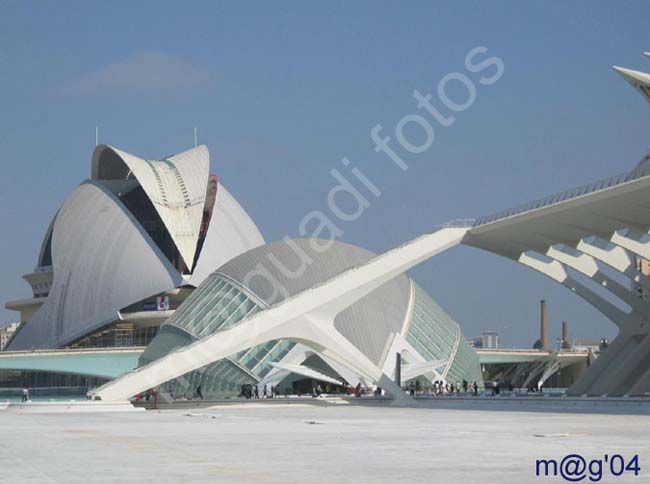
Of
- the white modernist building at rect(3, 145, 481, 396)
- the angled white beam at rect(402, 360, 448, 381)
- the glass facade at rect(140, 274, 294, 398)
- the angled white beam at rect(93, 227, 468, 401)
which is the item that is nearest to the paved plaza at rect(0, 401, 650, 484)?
the angled white beam at rect(93, 227, 468, 401)

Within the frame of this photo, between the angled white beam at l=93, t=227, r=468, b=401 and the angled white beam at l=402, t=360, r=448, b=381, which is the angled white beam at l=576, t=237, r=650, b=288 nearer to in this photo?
the angled white beam at l=93, t=227, r=468, b=401

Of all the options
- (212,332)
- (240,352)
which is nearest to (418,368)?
(240,352)

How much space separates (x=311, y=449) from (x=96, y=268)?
6728 centimetres

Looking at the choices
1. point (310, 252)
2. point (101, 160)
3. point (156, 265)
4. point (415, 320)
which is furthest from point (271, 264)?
point (101, 160)

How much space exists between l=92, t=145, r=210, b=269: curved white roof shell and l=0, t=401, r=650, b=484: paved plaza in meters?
52.5

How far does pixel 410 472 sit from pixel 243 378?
40.1 metres

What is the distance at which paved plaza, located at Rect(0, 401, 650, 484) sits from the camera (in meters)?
14.6

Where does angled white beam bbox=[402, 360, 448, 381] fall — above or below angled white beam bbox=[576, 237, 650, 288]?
below

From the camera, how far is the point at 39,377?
8600 centimetres

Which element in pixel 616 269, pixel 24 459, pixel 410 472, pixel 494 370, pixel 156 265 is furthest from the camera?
pixel 494 370

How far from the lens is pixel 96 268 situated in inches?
3317

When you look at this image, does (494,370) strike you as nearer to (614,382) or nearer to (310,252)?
(310,252)

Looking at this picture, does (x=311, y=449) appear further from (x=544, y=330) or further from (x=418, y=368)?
(x=544, y=330)

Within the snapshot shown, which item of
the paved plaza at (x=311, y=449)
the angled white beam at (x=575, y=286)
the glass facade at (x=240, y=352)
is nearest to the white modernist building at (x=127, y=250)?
the glass facade at (x=240, y=352)
